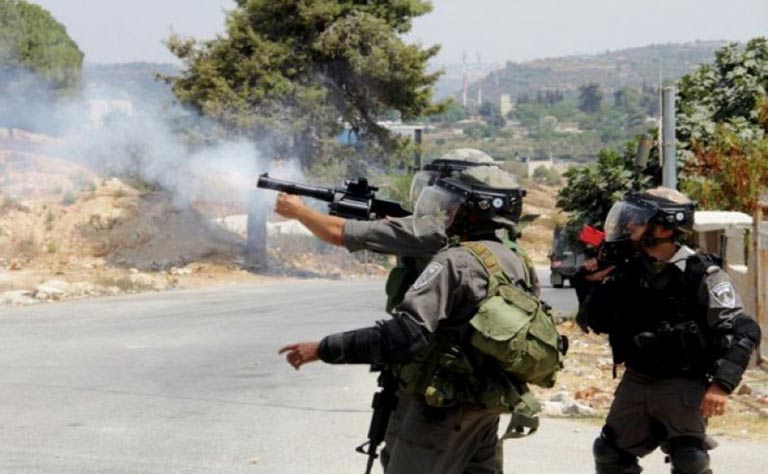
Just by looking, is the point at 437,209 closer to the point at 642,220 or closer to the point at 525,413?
the point at 525,413

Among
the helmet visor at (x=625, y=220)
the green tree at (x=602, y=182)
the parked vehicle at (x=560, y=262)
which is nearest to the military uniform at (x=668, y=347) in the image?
the helmet visor at (x=625, y=220)

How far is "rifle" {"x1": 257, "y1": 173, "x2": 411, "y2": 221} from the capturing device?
563 centimetres

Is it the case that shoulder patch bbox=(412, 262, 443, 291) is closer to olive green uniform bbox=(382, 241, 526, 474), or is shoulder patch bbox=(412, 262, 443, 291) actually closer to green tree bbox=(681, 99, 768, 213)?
olive green uniform bbox=(382, 241, 526, 474)

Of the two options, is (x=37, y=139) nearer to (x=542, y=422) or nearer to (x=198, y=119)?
(x=198, y=119)

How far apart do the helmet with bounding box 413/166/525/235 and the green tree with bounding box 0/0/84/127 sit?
35838 mm

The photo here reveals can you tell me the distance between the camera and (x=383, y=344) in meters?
4.49

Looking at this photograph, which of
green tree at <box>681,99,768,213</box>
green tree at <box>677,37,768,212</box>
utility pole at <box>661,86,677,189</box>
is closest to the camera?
utility pole at <box>661,86,677,189</box>

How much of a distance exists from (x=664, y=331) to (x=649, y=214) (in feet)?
1.64

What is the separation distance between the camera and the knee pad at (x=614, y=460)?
5.85 meters

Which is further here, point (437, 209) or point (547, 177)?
point (547, 177)

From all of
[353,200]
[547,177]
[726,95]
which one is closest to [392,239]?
[353,200]

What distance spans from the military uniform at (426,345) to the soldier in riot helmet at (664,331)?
101 centimetres

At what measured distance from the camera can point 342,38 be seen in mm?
33688

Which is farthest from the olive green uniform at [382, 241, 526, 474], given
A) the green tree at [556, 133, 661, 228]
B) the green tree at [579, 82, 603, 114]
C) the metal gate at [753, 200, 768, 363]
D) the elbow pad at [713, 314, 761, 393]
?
the green tree at [579, 82, 603, 114]
